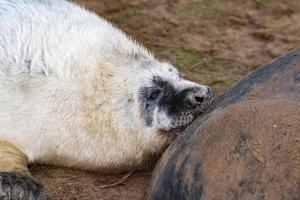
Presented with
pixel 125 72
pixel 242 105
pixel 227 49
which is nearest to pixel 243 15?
pixel 227 49

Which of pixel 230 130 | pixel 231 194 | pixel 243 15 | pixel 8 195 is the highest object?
pixel 243 15

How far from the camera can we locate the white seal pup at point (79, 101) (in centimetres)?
453

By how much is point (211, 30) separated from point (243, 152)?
3406 millimetres

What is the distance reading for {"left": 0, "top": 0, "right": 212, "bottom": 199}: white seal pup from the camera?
4531mm

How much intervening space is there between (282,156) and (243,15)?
12.2 ft

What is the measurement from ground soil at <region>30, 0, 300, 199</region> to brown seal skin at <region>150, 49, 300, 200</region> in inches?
79.8

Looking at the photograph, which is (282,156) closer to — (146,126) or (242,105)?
(242,105)

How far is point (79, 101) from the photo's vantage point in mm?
4602

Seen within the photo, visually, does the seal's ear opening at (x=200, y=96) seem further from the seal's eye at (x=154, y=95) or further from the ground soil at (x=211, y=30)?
the ground soil at (x=211, y=30)

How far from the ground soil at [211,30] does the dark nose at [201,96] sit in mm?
1427

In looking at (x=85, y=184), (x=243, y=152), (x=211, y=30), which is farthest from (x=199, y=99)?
(x=211, y=30)

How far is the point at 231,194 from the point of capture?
3.58 meters

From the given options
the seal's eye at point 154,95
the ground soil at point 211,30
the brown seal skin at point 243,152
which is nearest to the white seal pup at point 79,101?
the seal's eye at point 154,95

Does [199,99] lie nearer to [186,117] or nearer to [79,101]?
[186,117]
